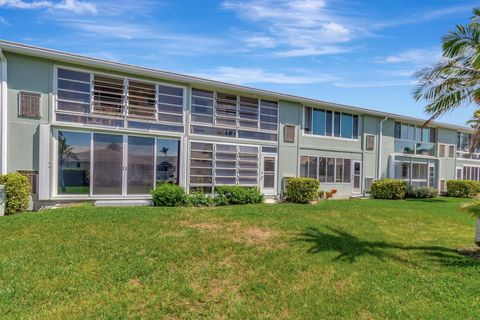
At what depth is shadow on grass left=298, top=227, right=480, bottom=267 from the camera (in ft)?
22.0

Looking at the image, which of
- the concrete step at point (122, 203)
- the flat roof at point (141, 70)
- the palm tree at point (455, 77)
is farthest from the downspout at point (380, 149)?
the concrete step at point (122, 203)

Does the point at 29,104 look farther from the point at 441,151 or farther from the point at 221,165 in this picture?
the point at 441,151

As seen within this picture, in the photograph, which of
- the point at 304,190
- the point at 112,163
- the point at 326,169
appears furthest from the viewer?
the point at 326,169

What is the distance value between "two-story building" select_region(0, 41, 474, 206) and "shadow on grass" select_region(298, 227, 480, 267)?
20.5 ft

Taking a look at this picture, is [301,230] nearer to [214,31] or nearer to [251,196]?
[251,196]

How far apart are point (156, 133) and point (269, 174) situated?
6139mm

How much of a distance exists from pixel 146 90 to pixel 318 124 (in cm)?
966

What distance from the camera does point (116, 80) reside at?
12078 millimetres

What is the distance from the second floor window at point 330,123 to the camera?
17.0 m

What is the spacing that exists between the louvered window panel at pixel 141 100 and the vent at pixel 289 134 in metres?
6.83

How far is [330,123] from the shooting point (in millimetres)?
17719

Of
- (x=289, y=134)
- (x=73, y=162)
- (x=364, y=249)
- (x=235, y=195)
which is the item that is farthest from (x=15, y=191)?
(x=289, y=134)

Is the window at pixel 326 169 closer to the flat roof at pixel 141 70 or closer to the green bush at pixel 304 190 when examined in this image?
the green bush at pixel 304 190

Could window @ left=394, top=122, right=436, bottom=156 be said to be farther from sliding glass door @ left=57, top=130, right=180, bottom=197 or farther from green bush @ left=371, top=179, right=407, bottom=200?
sliding glass door @ left=57, top=130, right=180, bottom=197
